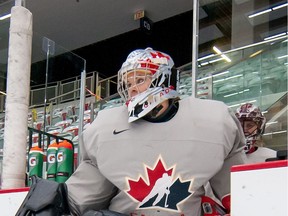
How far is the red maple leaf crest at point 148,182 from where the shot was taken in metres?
1.75

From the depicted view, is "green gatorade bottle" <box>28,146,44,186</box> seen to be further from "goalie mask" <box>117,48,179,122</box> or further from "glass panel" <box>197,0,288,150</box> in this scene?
"goalie mask" <box>117,48,179,122</box>

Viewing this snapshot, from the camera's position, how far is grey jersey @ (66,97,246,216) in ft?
5.71

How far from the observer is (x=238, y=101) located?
Result: 4082 millimetres

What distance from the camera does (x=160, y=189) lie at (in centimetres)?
174

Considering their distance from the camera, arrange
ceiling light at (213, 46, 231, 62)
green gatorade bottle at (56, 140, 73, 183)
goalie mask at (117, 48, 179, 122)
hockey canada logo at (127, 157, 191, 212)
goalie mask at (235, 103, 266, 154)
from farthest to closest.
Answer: ceiling light at (213, 46, 231, 62) → green gatorade bottle at (56, 140, 73, 183) → goalie mask at (235, 103, 266, 154) → goalie mask at (117, 48, 179, 122) → hockey canada logo at (127, 157, 191, 212)

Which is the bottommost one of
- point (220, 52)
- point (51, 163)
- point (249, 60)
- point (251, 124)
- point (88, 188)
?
point (88, 188)

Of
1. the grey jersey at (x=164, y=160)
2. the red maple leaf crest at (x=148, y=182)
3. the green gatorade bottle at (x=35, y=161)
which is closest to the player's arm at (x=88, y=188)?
the grey jersey at (x=164, y=160)

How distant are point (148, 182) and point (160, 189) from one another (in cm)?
5

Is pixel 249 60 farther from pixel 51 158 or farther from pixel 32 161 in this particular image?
pixel 32 161

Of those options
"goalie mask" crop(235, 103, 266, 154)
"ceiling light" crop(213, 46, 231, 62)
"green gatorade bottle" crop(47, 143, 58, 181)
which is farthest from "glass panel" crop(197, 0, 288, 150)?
"green gatorade bottle" crop(47, 143, 58, 181)

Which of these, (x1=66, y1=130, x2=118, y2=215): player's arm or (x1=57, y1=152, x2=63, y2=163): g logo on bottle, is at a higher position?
(x1=57, y1=152, x2=63, y2=163): g logo on bottle

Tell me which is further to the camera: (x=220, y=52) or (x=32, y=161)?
(x=220, y=52)

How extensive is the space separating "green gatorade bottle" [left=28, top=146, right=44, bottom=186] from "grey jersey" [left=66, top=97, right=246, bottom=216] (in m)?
2.07

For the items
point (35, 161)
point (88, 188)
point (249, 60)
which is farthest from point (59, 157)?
point (88, 188)
